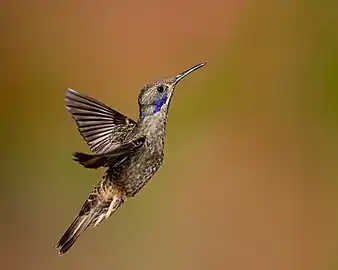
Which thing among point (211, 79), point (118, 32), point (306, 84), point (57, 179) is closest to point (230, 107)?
point (211, 79)

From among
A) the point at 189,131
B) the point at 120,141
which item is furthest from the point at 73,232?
the point at 189,131

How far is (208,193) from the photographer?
161 cm

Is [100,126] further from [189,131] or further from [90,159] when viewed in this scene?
[189,131]

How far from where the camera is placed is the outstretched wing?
901 millimetres

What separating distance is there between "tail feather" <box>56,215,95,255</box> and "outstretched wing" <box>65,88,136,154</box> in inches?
4.3

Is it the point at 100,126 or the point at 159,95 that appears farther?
the point at 100,126

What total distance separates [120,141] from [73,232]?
0.16 meters

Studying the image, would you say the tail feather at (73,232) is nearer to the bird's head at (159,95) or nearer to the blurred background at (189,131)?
the bird's head at (159,95)

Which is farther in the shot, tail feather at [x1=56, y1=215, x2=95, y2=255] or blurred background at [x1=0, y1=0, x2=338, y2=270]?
blurred background at [x1=0, y1=0, x2=338, y2=270]

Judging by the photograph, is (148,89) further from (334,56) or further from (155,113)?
(334,56)

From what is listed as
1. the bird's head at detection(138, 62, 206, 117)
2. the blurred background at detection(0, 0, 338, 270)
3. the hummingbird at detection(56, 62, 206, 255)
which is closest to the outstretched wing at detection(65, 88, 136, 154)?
the hummingbird at detection(56, 62, 206, 255)

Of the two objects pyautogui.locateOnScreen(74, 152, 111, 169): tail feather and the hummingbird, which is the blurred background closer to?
the hummingbird

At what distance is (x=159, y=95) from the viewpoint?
0.82 metres

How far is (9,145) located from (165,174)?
0.44 m
